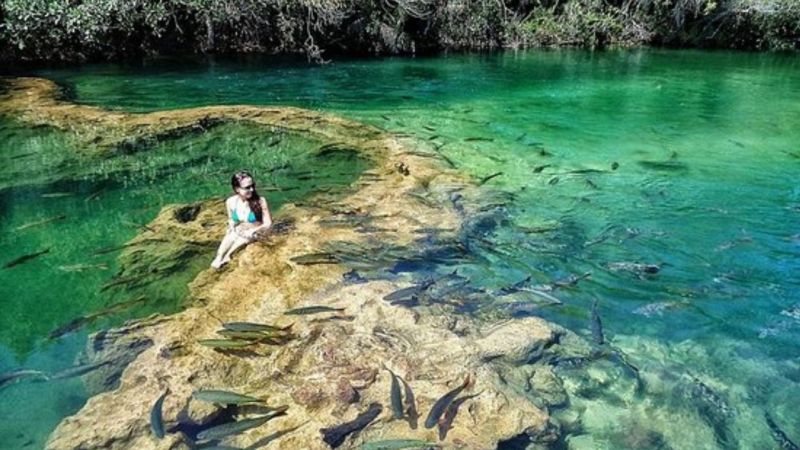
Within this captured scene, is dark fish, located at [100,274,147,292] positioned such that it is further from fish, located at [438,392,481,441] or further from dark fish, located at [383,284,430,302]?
fish, located at [438,392,481,441]

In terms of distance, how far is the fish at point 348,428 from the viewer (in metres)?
4.45

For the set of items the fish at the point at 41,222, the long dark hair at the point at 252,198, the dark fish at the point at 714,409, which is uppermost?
the long dark hair at the point at 252,198

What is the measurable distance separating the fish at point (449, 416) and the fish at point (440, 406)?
0.03 metres

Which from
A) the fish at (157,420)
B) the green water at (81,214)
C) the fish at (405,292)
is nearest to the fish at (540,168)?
the green water at (81,214)

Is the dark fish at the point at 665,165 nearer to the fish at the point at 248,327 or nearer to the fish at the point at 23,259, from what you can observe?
the fish at the point at 248,327

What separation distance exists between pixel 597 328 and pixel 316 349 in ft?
9.39

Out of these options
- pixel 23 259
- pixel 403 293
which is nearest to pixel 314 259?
pixel 403 293

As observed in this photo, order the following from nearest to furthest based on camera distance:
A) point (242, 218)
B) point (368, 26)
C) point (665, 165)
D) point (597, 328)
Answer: point (597, 328) < point (242, 218) < point (665, 165) < point (368, 26)

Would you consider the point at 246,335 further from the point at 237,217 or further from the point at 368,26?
the point at 368,26

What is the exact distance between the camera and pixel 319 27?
2612cm

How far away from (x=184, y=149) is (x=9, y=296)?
608 centimetres

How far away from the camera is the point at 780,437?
190 inches

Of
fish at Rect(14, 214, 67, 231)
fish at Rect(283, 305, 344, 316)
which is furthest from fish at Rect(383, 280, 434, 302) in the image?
fish at Rect(14, 214, 67, 231)

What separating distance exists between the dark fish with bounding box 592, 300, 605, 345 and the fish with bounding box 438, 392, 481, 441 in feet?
5.64
